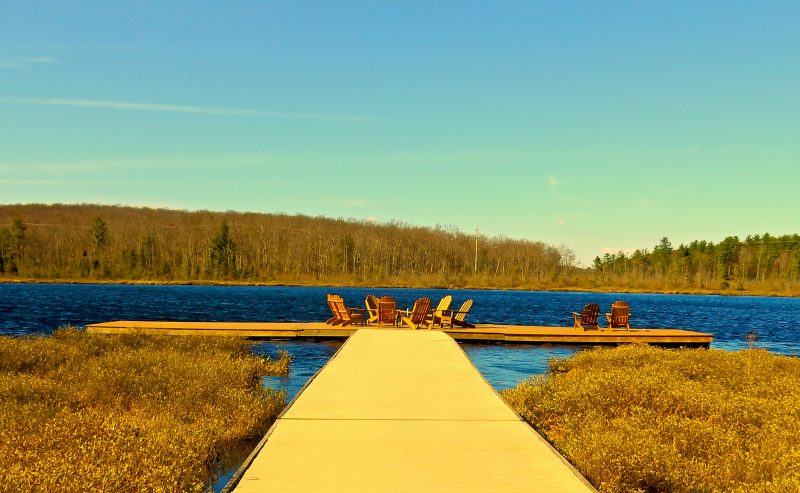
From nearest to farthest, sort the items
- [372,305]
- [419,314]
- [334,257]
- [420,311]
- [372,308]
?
[420,311] → [419,314] → [372,308] → [372,305] → [334,257]

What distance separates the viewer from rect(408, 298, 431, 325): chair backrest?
21.1 metres

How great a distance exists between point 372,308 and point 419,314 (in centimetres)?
267

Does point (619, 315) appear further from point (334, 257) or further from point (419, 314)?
point (334, 257)

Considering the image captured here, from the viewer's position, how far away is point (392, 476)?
5980mm

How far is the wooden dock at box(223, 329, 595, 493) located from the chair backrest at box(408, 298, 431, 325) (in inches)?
369

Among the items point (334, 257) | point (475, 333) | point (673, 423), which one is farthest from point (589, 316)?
point (334, 257)

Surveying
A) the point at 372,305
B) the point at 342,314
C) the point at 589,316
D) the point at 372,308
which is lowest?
the point at 342,314

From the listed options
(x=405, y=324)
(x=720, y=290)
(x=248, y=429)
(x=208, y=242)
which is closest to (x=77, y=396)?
(x=248, y=429)

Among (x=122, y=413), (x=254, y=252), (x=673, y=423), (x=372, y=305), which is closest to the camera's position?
(x=673, y=423)

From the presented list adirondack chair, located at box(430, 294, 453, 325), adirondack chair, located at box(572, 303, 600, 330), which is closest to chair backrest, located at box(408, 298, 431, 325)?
adirondack chair, located at box(430, 294, 453, 325)

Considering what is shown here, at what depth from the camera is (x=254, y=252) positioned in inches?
5118

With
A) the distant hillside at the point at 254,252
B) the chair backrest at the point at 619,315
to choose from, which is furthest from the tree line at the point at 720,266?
the chair backrest at the point at 619,315

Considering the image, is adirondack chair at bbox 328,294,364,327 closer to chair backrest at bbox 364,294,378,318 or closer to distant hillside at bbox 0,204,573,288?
chair backrest at bbox 364,294,378,318

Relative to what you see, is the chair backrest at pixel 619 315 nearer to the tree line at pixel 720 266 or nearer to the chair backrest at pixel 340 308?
the chair backrest at pixel 340 308
